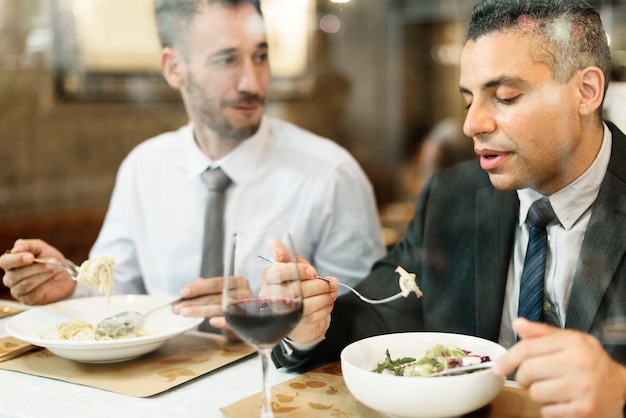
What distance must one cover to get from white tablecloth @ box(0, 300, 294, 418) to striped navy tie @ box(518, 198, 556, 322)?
1.52ft

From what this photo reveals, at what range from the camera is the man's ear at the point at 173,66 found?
204 cm

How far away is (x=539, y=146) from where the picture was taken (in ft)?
4.24

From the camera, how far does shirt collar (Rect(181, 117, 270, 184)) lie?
1988 mm

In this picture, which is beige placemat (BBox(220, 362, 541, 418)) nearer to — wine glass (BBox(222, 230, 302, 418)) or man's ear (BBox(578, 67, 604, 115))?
wine glass (BBox(222, 230, 302, 418))

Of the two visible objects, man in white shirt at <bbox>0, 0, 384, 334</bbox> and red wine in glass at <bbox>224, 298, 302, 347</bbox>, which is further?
man in white shirt at <bbox>0, 0, 384, 334</bbox>

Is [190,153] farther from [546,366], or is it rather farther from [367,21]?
[367,21]

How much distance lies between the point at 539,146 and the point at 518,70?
0.14 meters

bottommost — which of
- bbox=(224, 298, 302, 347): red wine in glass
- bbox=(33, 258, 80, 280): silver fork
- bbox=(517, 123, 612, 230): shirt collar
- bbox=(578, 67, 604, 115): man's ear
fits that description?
bbox=(33, 258, 80, 280): silver fork

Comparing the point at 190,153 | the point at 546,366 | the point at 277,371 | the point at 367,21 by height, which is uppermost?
the point at 367,21

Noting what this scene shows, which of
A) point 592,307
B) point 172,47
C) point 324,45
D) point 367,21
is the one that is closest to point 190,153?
point 172,47

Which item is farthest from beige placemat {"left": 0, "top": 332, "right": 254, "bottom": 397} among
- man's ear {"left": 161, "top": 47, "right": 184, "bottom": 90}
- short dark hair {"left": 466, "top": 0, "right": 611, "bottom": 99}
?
man's ear {"left": 161, "top": 47, "right": 184, "bottom": 90}

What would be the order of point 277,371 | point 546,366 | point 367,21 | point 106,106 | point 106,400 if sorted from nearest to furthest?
point 546,366 → point 106,400 → point 277,371 → point 106,106 → point 367,21

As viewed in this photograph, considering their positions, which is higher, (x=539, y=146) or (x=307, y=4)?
(x=307, y=4)

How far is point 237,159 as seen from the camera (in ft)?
6.55
